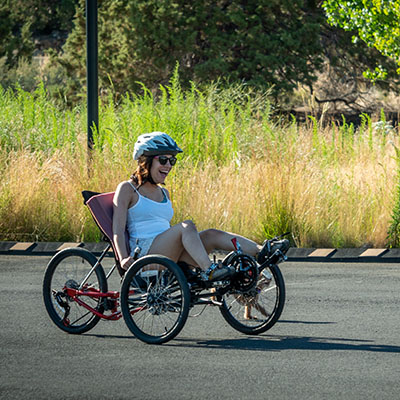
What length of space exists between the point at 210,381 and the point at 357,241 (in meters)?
6.25

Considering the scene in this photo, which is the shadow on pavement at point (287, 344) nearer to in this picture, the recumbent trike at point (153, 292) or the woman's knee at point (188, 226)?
the recumbent trike at point (153, 292)

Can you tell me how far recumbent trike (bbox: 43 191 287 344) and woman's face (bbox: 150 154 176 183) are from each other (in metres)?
0.35

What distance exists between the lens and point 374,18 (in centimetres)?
2098

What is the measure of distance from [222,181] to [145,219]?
5611 mm

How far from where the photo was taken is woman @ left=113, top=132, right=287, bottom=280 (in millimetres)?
6574

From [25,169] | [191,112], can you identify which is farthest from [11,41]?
[25,169]

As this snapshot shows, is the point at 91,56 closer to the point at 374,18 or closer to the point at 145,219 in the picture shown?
the point at 145,219

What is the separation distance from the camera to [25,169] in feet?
41.8

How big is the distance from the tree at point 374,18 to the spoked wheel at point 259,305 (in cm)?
1456

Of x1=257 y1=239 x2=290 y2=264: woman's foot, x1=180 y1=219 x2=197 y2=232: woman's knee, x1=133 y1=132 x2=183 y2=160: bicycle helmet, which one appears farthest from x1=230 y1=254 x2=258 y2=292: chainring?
x1=133 y1=132 x2=183 y2=160: bicycle helmet

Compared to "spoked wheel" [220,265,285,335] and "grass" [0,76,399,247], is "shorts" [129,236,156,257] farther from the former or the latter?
"grass" [0,76,399,247]

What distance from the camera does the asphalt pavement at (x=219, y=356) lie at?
5.24m

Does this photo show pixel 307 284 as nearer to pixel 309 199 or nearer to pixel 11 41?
pixel 309 199

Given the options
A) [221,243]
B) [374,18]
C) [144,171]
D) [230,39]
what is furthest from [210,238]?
[230,39]
